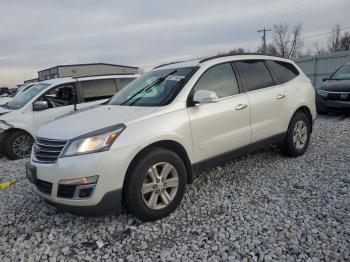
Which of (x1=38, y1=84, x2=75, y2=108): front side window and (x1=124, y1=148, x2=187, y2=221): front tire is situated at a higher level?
(x1=38, y1=84, x2=75, y2=108): front side window

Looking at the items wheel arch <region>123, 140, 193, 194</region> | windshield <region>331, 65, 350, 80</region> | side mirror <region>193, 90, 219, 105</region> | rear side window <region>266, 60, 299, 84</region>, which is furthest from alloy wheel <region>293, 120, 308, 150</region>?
windshield <region>331, 65, 350, 80</region>

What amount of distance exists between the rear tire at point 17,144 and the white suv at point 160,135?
3397mm

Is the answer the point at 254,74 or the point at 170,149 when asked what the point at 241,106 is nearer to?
the point at 254,74

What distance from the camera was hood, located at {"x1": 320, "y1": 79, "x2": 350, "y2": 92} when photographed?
8.78m

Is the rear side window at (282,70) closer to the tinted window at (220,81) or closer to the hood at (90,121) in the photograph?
the tinted window at (220,81)

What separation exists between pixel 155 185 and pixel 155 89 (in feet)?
4.44

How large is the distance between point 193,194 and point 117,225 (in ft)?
3.63

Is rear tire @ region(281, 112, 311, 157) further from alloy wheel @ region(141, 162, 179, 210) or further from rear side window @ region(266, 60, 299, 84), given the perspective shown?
alloy wheel @ region(141, 162, 179, 210)

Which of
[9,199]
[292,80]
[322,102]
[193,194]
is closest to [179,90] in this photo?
[193,194]

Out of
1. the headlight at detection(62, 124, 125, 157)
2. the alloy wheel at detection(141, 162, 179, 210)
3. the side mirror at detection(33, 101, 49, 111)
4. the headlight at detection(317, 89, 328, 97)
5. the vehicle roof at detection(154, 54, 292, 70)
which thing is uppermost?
the vehicle roof at detection(154, 54, 292, 70)

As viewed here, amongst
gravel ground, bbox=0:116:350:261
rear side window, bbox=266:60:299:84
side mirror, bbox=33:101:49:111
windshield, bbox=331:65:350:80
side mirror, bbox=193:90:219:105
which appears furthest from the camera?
windshield, bbox=331:65:350:80

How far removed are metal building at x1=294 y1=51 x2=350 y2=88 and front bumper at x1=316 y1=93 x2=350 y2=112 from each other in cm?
734

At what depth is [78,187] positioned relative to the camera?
3102 mm

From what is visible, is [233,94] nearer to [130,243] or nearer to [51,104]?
[130,243]
